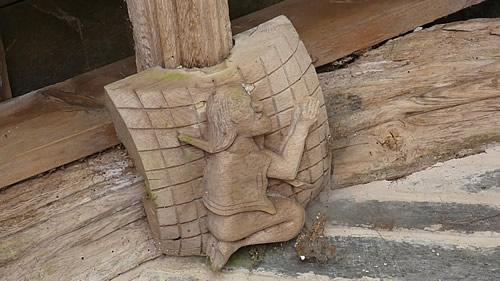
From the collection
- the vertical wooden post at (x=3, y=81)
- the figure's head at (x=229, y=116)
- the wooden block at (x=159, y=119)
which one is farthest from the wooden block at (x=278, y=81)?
the vertical wooden post at (x=3, y=81)

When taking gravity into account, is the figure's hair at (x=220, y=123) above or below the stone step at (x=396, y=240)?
above

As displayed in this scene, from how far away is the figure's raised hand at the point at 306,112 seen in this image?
2.58m

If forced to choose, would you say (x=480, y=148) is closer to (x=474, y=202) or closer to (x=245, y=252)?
(x=474, y=202)

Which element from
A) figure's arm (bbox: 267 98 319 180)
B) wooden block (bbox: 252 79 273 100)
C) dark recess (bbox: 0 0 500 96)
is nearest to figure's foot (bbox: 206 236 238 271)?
figure's arm (bbox: 267 98 319 180)

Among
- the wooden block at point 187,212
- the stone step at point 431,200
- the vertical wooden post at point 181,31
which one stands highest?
the vertical wooden post at point 181,31

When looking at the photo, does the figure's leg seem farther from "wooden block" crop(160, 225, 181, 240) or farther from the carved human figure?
"wooden block" crop(160, 225, 181, 240)

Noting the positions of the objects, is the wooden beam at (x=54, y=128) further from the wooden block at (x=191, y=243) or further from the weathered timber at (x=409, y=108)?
the wooden block at (x=191, y=243)

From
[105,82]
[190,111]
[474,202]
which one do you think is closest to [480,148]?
[474,202]

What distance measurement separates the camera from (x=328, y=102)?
9.78 ft

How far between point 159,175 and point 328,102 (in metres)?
0.81

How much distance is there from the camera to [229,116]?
2375mm

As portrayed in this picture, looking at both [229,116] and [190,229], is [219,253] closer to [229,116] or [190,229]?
[190,229]

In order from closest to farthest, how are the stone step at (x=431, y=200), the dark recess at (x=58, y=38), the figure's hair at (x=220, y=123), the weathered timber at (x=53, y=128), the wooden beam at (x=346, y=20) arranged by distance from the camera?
the figure's hair at (x=220, y=123) → the weathered timber at (x=53, y=128) → the stone step at (x=431, y=200) → the wooden beam at (x=346, y=20) → the dark recess at (x=58, y=38)

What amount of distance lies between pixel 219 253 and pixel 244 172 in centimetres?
27
